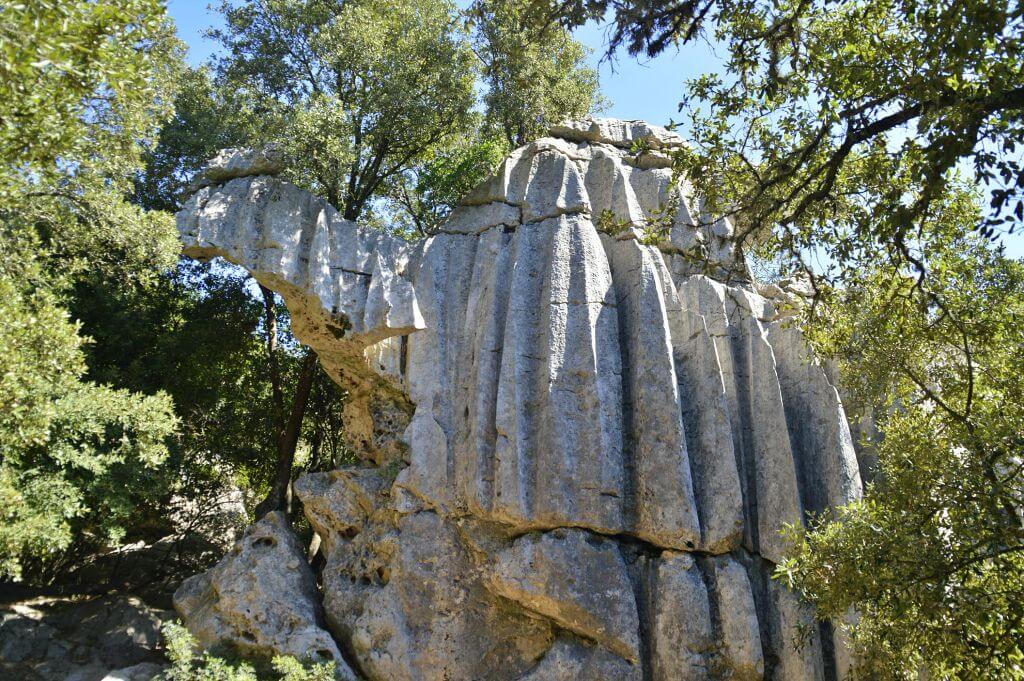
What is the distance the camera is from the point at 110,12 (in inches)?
294

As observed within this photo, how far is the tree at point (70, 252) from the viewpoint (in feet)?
26.0

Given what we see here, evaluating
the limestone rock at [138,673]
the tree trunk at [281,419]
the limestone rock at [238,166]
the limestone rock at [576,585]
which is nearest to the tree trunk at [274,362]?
the tree trunk at [281,419]

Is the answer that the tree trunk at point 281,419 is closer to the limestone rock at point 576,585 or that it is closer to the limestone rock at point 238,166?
the limestone rock at point 238,166

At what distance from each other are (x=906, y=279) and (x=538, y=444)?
16.5ft

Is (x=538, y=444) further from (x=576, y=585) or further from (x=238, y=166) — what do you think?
(x=238, y=166)

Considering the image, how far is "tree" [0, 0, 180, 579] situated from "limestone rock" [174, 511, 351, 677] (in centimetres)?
185

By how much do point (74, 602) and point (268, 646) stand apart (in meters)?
5.64

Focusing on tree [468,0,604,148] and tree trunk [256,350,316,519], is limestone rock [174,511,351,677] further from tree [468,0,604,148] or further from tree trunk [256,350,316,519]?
tree [468,0,604,148]

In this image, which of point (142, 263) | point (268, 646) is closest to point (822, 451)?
point (268, 646)

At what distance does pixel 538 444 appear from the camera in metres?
10.7

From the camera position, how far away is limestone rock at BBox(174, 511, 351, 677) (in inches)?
434

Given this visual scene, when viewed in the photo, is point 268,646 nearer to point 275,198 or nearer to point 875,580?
point 275,198

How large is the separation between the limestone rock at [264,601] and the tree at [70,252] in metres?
1.85

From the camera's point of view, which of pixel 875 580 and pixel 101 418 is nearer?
pixel 875 580
